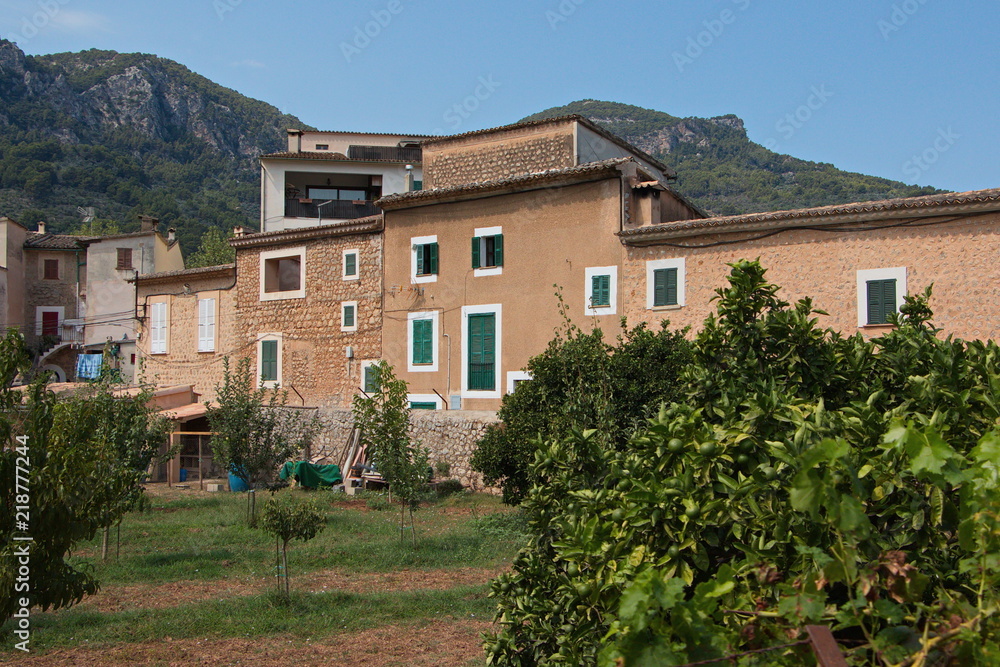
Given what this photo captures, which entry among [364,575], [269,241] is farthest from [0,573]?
[269,241]

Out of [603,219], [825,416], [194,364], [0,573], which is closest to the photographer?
[825,416]

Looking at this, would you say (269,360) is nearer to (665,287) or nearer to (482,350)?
(482,350)

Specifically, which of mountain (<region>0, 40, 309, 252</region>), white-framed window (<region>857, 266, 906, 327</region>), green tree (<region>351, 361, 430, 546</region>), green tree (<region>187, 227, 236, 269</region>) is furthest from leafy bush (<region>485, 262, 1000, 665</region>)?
mountain (<region>0, 40, 309, 252</region>)

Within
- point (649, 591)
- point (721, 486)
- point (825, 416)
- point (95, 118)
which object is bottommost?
point (649, 591)

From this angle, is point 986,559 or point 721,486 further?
point 721,486

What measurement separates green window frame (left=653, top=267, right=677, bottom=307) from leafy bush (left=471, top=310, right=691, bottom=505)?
4.59 meters

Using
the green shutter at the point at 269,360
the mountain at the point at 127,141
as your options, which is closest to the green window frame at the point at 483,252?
the green shutter at the point at 269,360

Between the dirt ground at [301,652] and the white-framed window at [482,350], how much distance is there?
42.9 ft

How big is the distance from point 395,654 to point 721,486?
6.48 meters

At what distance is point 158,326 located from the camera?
30594mm

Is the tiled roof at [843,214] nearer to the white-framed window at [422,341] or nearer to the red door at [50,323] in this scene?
the white-framed window at [422,341]

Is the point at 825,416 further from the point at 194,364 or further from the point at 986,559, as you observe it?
the point at 194,364

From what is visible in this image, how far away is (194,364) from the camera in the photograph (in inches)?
1164

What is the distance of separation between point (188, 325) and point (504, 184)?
47.8 feet
